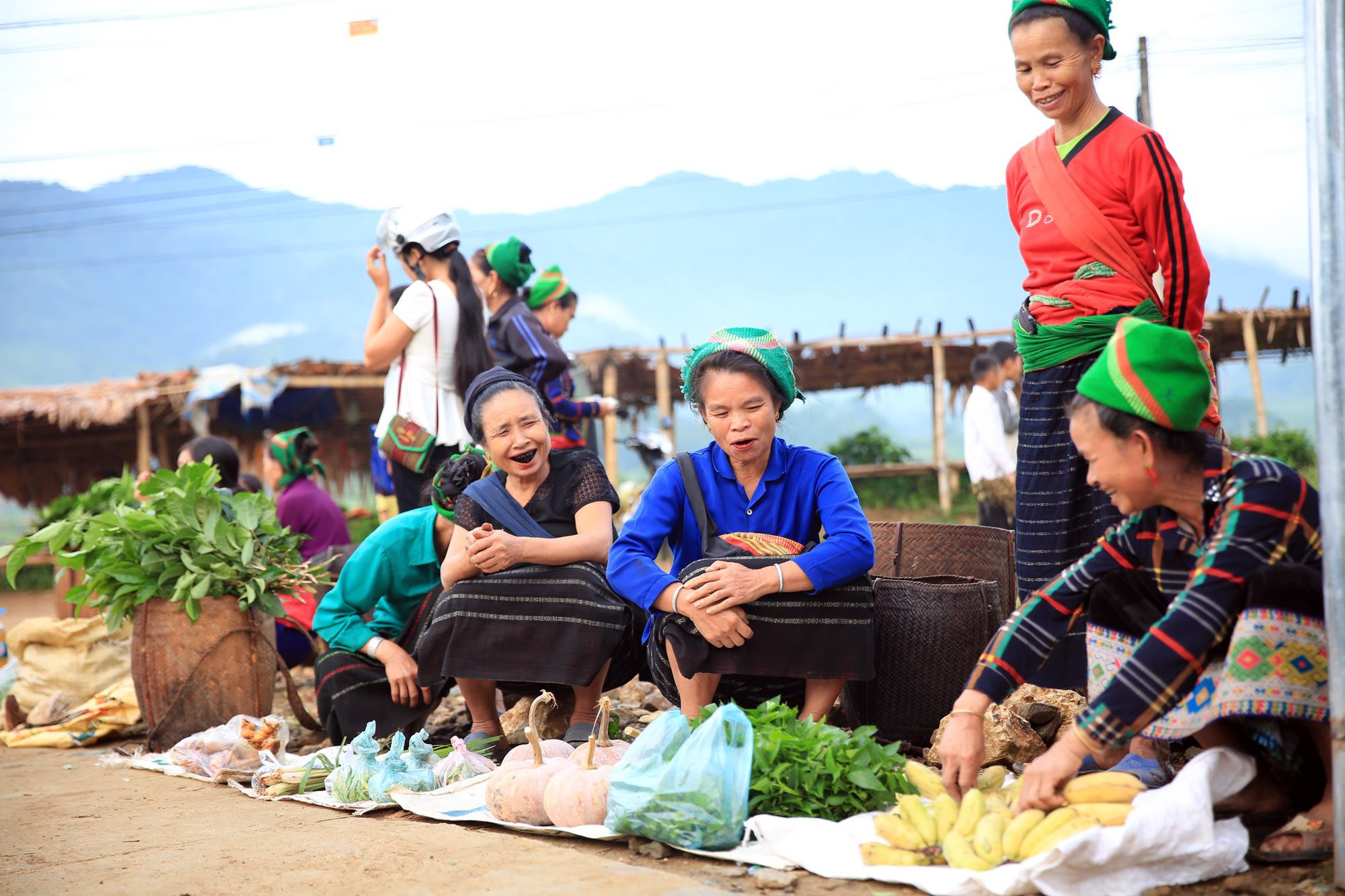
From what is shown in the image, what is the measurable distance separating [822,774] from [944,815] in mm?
387

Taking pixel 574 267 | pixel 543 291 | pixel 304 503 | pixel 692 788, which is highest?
pixel 574 267

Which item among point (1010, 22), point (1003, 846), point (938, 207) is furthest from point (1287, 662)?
point (938, 207)

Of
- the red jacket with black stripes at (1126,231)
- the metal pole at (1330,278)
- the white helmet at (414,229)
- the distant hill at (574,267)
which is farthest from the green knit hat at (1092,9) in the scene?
the distant hill at (574,267)

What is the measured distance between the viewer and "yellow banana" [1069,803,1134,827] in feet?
7.34

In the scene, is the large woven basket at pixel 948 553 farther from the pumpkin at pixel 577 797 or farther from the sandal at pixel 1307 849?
the sandal at pixel 1307 849

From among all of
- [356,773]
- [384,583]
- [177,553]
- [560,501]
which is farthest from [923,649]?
[177,553]

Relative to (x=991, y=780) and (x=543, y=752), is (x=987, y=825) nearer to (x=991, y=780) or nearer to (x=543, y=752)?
(x=991, y=780)

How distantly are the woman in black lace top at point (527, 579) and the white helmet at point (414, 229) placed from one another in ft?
4.55

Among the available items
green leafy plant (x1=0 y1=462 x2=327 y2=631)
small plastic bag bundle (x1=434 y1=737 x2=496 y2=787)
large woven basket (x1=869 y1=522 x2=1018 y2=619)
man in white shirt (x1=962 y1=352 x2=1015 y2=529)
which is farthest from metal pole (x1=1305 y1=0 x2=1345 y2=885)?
man in white shirt (x1=962 y1=352 x2=1015 y2=529)

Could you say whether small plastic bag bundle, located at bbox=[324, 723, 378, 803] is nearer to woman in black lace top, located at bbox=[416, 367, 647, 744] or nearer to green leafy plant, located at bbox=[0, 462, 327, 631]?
woman in black lace top, located at bbox=[416, 367, 647, 744]

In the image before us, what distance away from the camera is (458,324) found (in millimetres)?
5348

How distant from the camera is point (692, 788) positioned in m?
2.64

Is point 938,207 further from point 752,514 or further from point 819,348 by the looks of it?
point 752,514

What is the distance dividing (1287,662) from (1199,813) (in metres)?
0.37
